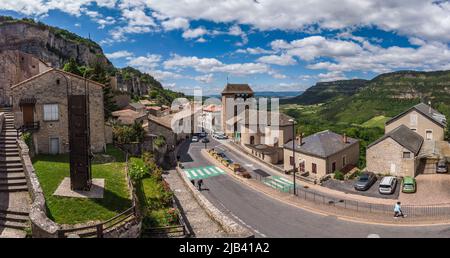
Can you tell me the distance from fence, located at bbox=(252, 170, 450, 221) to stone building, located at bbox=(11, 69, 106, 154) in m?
19.4

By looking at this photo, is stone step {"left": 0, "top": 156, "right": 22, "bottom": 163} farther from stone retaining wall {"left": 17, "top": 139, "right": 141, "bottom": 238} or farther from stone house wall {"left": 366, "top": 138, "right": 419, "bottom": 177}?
stone house wall {"left": 366, "top": 138, "right": 419, "bottom": 177}

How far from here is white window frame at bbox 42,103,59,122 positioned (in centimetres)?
2503

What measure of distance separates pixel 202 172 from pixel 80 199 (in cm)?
2369

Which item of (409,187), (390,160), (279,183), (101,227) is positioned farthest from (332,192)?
(101,227)

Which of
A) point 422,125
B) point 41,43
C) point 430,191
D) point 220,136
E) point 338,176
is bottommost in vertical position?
point 430,191

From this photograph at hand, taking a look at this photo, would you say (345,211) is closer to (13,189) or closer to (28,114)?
(13,189)

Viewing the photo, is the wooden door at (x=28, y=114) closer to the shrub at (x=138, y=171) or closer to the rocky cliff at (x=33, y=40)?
the shrub at (x=138, y=171)

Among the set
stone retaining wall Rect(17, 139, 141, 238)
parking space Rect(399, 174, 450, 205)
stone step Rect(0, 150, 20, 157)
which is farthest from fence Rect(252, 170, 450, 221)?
stone step Rect(0, 150, 20, 157)

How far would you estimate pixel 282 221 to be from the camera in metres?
22.6
